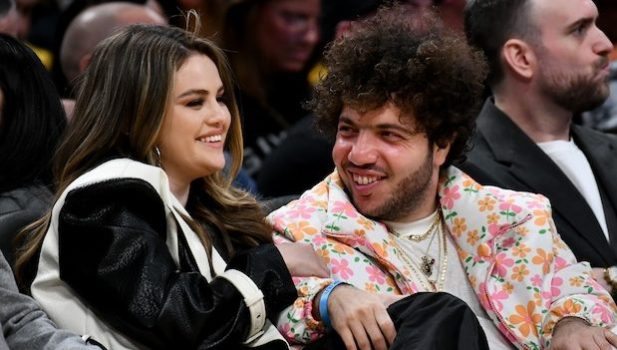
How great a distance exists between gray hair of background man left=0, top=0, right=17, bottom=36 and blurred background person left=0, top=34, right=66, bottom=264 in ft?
2.84

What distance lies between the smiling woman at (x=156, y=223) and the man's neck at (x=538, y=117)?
1216 millimetres

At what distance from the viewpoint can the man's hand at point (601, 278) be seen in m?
3.50

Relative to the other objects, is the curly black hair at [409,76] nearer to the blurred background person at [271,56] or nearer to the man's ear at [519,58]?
the man's ear at [519,58]

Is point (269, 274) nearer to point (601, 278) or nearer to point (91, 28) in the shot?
point (601, 278)

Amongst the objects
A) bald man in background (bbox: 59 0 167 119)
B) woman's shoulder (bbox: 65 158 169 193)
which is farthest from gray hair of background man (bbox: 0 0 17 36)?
woman's shoulder (bbox: 65 158 169 193)

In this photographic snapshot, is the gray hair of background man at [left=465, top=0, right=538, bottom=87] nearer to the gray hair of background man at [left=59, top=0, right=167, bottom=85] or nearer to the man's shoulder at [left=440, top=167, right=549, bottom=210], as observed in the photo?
the man's shoulder at [left=440, top=167, right=549, bottom=210]

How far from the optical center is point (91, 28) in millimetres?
4832

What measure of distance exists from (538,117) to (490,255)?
102cm

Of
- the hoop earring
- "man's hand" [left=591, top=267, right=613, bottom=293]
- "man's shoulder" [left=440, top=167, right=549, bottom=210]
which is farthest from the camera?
"man's hand" [left=591, top=267, right=613, bottom=293]

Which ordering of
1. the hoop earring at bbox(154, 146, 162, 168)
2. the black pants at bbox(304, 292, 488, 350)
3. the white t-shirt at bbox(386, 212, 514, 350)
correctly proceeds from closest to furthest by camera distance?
the black pants at bbox(304, 292, 488, 350) → the hoop earring at bbox(154, 146, 162, 168) → the white t-shirt at bbox(386, 212, 514, 350)

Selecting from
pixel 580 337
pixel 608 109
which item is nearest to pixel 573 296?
pixel 580 337

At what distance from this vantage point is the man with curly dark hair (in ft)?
10.5

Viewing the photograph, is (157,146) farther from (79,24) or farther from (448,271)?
(79,24)

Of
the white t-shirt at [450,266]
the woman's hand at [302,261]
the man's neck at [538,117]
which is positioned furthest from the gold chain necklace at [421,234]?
the man's neck at [538,117]
